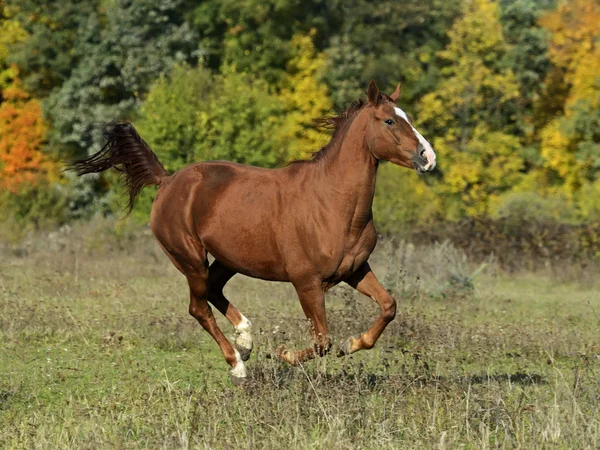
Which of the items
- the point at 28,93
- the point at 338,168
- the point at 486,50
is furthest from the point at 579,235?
the point at 28,93

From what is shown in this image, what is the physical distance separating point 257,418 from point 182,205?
3.30 metres

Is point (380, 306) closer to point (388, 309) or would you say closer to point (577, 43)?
point (388, 309)

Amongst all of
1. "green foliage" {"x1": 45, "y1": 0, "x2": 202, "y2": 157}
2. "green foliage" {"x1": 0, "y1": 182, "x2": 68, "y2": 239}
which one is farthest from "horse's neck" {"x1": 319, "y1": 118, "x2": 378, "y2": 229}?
"green foliage" {"x1": 45, "y1": 0, "x2": 202, "y2": 157}

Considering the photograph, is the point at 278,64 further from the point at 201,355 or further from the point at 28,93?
the point at 201,355

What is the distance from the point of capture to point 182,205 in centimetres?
1067

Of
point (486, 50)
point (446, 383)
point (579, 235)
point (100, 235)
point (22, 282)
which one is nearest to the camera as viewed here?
point (446, 383)

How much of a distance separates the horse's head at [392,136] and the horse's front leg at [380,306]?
1.00 meters

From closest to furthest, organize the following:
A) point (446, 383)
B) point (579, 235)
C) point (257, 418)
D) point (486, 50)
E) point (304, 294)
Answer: point (257, 418) < point (446, 383) < point (304, 294) < point (579, 235) < point (486, 50)

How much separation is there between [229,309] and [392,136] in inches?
102

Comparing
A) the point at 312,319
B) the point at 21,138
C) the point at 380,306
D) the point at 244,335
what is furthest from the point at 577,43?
the point at 312,319

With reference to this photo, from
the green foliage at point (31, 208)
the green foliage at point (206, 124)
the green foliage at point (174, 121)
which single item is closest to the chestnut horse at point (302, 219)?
the green foliage at point (31, 208)

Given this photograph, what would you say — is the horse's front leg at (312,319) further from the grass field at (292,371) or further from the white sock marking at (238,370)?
the white sock marking at (238,370)

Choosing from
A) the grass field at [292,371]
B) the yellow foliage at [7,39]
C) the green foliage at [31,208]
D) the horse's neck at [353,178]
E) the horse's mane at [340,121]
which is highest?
the horse's mane at [340,121]

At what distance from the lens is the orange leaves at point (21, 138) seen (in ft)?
151
